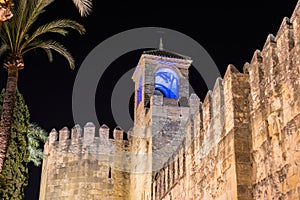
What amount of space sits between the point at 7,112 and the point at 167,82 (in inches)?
444

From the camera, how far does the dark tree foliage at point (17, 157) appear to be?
9.79 m

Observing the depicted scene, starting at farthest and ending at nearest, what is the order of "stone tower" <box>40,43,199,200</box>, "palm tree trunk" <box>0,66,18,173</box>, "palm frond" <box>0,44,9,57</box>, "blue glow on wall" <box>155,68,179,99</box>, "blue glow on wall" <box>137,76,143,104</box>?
"blue glow on wall" <box>155,68,179,99</box> < "blue glow on wall" <box>137,76,143,104</box> < "stone tower" <box>40,43,199,200</box> < "palm frond" <box>0,44,9,57</box> < "palm tree trunk" <box>0,66,18,173</box>

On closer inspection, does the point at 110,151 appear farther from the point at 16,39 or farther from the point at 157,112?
the point at 16,39

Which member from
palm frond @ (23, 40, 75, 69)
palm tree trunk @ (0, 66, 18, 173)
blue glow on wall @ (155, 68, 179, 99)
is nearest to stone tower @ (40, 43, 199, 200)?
blue glow on wall @ (155, 68, 179, 99)

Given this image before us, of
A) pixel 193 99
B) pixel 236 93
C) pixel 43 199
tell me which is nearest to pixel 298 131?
pixel 236 93

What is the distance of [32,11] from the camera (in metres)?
10.1

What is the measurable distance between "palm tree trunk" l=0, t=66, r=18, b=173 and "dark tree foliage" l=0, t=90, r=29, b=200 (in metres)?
0.77

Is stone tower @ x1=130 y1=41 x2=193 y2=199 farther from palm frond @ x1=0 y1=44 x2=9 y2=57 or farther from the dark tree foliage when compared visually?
palm frond @ x1=0 y1=44 x2=9 y2=57

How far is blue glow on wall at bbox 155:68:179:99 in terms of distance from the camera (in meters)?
19.2

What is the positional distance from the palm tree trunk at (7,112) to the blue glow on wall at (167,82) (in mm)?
9887

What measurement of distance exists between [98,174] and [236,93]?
11660mm

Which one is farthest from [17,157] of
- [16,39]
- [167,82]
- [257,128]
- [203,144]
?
[167,82]

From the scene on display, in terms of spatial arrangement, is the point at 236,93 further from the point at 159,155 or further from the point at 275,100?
the point at 159,155

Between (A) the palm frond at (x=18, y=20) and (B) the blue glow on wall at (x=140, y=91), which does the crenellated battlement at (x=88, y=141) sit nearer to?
(B) the blue glow on wall at (x=140, y=91)
